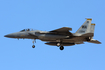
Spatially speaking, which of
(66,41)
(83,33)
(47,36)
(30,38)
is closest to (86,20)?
(83,33)

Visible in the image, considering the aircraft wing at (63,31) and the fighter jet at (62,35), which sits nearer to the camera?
the aircraft wing at (63,31)

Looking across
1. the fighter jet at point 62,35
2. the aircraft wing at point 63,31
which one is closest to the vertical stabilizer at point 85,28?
the fighter jet at point 62,35

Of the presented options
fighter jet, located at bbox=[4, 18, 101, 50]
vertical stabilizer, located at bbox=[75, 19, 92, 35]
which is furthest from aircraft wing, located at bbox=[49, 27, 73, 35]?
vertical stabilizer, located at bbox=[75, 19, 92, 35]

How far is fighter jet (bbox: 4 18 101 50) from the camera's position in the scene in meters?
30.0

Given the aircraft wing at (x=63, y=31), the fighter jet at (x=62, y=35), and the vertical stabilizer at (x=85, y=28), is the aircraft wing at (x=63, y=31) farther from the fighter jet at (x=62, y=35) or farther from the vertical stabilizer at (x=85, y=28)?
the vertical stabilizer at (x=85, y=28)

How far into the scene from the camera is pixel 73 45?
3297 centimetres

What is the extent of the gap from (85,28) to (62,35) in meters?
3.34

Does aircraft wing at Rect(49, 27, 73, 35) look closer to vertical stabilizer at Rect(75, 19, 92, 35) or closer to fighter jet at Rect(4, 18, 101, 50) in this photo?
fighter jet at Rect(4, 18, 101, 50)

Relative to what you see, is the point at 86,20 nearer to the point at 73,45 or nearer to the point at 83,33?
the point at 83,33

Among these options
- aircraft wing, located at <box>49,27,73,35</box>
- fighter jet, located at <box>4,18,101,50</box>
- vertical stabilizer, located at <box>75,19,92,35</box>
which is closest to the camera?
aircraft wing, located at <box>49,27,73,35</box>

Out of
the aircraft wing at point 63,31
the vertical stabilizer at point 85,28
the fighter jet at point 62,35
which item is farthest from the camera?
the vertical stabilizer at point 85,28

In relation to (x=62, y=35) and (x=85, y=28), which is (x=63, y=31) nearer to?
(x=62, y=35)

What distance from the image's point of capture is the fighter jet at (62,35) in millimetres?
29953

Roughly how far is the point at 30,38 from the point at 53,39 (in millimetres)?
3402
